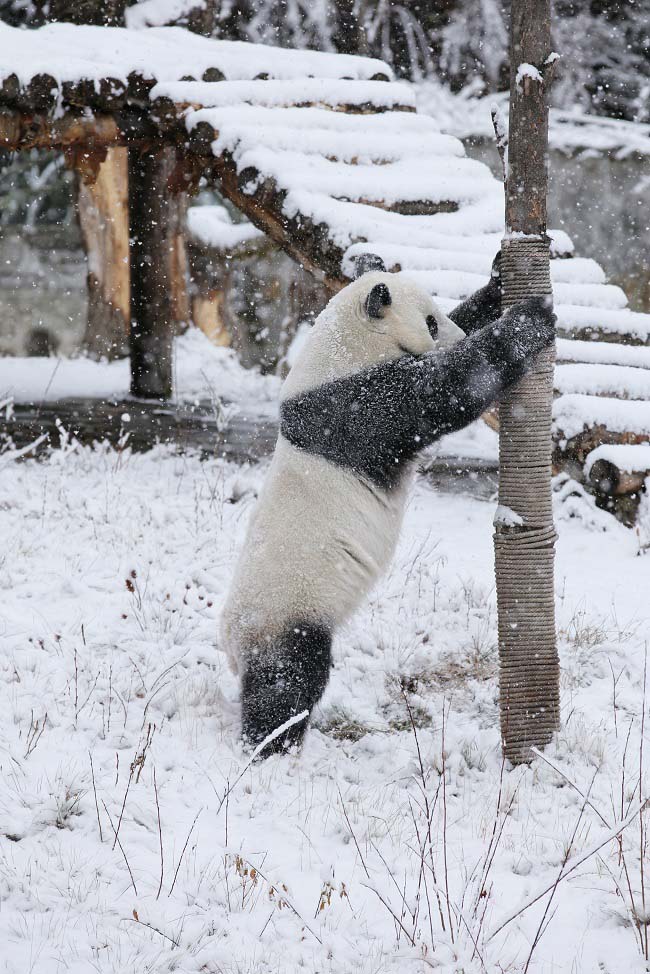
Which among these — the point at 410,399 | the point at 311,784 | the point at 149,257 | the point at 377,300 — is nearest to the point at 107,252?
the point at 149,257

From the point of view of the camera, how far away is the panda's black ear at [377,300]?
3225 millimetres

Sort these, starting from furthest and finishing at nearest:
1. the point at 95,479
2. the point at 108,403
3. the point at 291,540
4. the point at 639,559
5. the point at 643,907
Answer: the point at 108,403
the point at 95,479
the point at 639,559
the point at 291,540
the point at 643,907

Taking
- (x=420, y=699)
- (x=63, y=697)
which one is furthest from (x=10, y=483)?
(x=420, y=699)

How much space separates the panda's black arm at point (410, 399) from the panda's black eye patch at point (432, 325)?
279 mm

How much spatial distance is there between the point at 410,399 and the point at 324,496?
0.48m

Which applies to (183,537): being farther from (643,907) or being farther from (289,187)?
(643,907)

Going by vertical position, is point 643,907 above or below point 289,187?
below

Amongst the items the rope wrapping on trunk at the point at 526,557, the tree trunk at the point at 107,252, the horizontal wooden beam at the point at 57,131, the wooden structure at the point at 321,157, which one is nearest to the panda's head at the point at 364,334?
the rope wrapping on trunk at the point at 526,557

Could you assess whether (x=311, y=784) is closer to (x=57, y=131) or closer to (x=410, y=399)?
(x=410, y=399)

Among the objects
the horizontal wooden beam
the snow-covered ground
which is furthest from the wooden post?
the snow-covered ground

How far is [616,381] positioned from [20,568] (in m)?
3.82

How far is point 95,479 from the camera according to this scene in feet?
23.0

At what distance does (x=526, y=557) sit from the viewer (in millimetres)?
3219

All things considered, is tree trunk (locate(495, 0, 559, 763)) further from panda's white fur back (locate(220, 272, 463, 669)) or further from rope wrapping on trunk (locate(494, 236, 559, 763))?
panda's white fur back (locate(220, 272, 463, 669))
